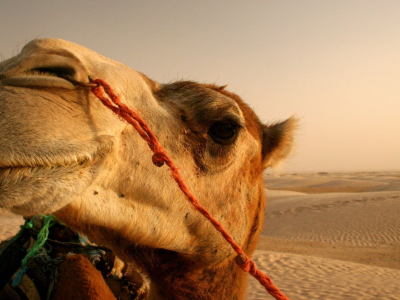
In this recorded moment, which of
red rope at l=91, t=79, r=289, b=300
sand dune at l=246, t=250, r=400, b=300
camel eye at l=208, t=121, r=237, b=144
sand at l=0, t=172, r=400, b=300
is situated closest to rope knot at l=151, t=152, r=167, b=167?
red rope at l=91, t=79, r=289, b=300

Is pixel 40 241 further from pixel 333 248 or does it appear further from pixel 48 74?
pixel 333 248

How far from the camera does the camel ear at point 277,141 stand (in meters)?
2.73

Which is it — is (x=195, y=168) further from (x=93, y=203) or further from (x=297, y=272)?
(x=297, y=272)

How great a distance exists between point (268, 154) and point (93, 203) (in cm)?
169

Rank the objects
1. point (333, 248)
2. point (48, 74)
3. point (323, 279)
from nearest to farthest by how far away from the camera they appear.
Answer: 1. point (48, 74)
2. point (323, 279)
3. point (333, 248)

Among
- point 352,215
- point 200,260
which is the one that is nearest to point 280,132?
point 200,260

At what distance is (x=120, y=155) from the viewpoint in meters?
1.49

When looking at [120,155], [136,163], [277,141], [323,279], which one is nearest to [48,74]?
[120,155]

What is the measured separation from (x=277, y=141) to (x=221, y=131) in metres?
0.90

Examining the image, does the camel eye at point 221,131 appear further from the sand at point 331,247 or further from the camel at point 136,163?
the sand at point 331,247

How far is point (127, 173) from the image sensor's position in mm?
1550

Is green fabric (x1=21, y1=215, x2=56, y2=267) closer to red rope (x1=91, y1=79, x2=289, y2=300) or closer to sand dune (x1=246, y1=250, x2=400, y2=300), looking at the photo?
red rope (x1=91, y1=79, x2=289, y2=300)

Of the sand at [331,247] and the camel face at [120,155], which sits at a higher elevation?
the camel face at [120,155]

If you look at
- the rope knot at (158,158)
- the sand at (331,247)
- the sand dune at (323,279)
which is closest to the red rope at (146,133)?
the rope knot at (158,158)
